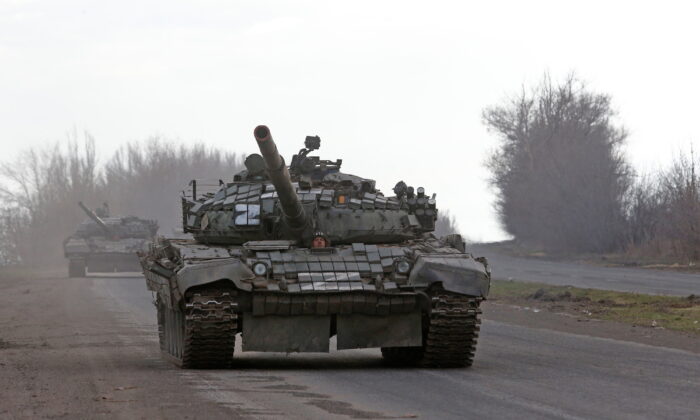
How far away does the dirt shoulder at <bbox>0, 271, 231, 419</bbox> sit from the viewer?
12.7 metres

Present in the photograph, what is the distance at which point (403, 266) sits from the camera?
56.4 ft

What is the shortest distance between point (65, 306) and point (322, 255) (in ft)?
57.6

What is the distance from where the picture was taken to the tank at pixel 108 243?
165 ft

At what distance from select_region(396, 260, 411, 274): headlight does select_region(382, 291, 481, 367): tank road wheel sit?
1.47 feet

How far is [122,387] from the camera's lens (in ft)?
48.1

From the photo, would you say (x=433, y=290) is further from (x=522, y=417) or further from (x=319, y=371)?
(x=522, y=417)

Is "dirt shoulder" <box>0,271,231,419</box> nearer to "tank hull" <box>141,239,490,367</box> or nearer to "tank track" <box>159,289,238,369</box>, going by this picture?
"tank track" <box>159,289,238,369</box>

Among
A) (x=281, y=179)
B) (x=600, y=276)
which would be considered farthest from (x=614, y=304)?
(x=281, y=179)

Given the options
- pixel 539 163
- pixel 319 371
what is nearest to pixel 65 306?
pixel 319 371

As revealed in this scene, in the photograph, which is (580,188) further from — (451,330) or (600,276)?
(451,330)

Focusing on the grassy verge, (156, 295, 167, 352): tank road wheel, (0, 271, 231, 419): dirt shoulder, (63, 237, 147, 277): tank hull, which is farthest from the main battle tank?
(63, 237, 147, 277): tank hull

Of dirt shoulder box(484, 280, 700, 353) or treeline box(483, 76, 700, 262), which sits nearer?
dirt shoulder box(484, 280, 700, 353)

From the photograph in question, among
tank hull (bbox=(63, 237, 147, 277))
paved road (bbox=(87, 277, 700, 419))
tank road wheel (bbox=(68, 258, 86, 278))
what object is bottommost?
paved road (bbox=(87, 277, 700, 419))

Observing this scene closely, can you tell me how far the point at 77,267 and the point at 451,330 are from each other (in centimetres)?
3647
